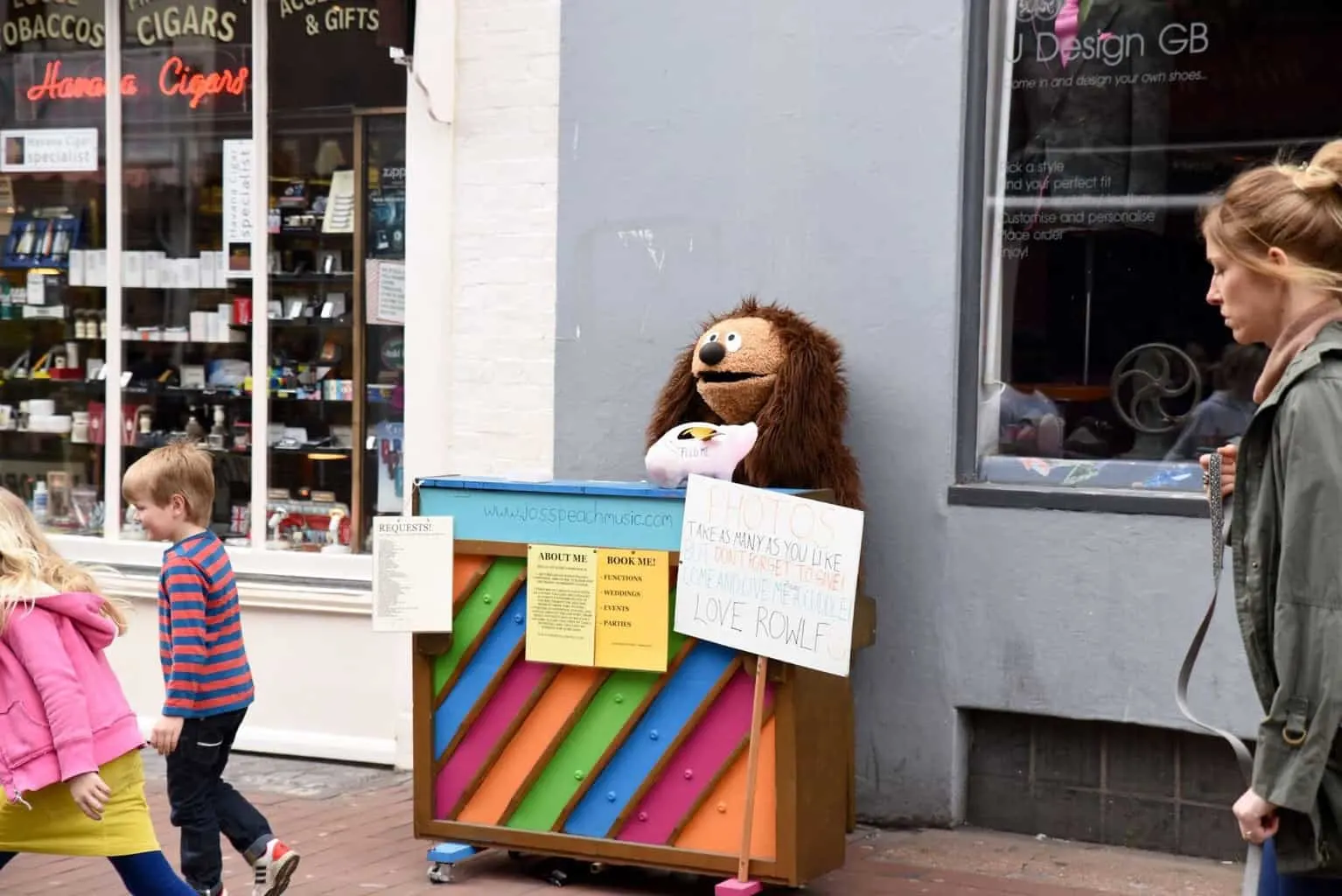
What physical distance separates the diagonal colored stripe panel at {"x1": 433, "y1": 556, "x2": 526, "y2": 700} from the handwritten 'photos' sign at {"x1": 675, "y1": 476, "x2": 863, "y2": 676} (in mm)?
626

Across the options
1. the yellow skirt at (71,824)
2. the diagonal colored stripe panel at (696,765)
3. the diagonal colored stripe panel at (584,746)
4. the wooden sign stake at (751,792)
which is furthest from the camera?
the diagonal colored stripe panel at (584,746)

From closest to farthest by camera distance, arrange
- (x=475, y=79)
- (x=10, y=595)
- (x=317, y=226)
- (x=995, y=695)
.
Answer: (x=10, y=595), (x=995, y=695), (x=475, y=79), (x=317, y=226)

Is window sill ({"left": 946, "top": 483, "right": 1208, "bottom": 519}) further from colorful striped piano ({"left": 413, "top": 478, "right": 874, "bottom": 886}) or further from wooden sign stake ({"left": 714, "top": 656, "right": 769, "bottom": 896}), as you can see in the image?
wooden sign stake ({"left": 714, "top": 656, "right": 769, "bottom": 896})

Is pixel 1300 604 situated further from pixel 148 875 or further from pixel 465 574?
pixel 465 574

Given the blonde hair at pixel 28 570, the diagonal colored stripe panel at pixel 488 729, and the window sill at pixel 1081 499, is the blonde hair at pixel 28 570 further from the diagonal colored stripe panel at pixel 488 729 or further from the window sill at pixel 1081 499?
the window sill at pixel 1081 499

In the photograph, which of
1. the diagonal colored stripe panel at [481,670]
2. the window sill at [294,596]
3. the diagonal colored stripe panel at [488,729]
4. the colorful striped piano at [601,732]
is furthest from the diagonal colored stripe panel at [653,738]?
the window sill at [294,596]

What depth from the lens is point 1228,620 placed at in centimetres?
578

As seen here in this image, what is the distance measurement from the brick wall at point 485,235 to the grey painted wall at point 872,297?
0.15m

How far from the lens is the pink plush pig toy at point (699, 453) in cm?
564

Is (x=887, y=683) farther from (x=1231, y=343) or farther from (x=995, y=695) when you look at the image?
(x=1231, y=343)

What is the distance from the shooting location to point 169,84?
8133 mm

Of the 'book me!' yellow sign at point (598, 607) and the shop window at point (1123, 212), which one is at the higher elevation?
the shop window at point (1123, 212)

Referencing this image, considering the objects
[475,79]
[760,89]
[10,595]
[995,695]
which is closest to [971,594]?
[995,695]

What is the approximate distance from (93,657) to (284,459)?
3529 mm
